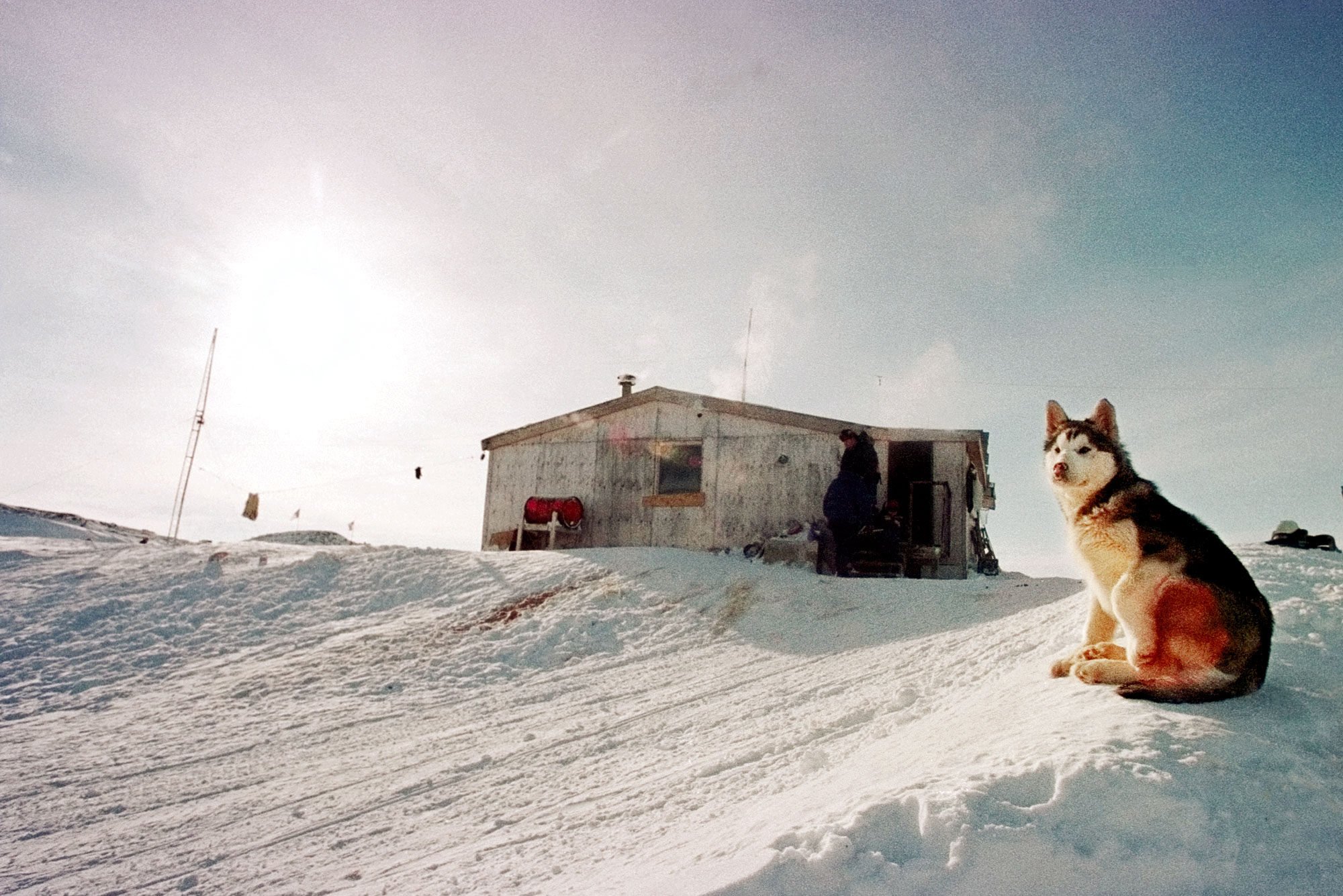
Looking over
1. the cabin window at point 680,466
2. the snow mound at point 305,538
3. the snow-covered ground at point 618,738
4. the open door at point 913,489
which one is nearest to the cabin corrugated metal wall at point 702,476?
the cabin window at point 680,466

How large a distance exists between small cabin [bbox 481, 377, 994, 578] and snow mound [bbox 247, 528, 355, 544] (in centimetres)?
1015

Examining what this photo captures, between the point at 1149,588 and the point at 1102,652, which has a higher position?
the point at 1149,588

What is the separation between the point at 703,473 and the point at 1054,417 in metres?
12.7

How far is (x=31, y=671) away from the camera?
800cm

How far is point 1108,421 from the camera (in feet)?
11.8

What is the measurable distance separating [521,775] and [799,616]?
17.0 ft

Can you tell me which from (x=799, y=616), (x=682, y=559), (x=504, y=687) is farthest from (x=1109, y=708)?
(x=682, y=559)

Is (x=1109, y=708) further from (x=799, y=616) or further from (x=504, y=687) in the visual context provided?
(x=799, y=616)

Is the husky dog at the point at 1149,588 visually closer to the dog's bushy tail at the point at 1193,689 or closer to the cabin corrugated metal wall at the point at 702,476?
the dog's bushy tail at the point at 1193,689

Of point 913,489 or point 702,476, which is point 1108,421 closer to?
point 913,489

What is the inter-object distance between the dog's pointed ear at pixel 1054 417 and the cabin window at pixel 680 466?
12653 mm

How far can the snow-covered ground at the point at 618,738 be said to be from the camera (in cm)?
226

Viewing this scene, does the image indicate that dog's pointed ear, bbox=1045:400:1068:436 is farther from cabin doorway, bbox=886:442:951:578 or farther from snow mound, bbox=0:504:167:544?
snow mound, bbox=0:504:167:544

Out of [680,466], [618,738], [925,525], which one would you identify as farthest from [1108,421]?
[680,466]
